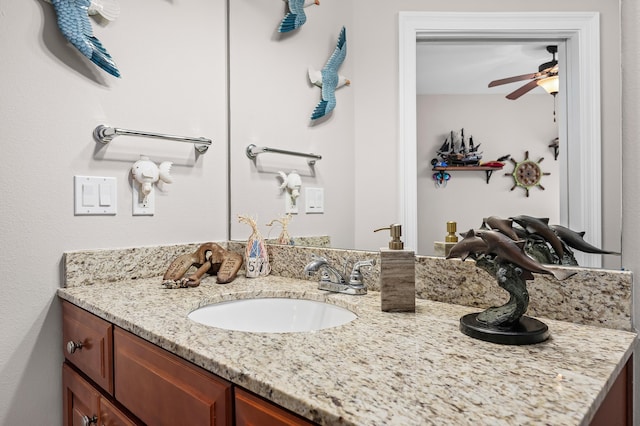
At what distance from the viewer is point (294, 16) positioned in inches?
61.6

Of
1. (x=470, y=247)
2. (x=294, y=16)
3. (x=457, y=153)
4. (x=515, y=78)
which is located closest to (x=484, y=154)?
(x=457, y=153)

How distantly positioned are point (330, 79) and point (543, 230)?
0.80 meters

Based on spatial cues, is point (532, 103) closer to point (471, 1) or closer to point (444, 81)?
point (444, 81)

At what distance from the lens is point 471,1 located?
3.42ft

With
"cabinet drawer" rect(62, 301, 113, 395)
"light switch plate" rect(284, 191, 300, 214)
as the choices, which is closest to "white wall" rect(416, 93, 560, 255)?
"light switch plate" rect(284, 191, 300, 214)

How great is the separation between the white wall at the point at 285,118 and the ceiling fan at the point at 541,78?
477 mm

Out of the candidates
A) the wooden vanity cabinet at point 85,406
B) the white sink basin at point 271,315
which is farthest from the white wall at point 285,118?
the wooden vanity cabinet at point 85,406

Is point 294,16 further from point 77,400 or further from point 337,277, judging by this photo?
point 77,400

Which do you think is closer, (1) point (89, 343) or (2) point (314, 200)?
(1) point (89, 343)

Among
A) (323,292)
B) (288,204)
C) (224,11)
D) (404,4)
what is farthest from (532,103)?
(224,11)

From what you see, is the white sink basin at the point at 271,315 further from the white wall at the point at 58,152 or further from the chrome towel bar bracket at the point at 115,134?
the chrome towel bar bracket at the point at 115,134

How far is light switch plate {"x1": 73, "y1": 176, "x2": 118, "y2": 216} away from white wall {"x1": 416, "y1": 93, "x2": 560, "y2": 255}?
37.9 inches

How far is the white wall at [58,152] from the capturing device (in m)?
1.18

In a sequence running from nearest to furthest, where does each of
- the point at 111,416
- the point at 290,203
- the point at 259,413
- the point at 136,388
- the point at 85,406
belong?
the point at 259,413 < the point at 136,388 < the point at 111,416 < the point at 85,406 < the point at 290,203
